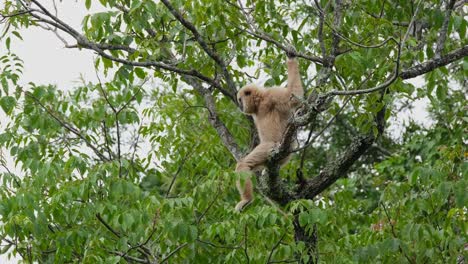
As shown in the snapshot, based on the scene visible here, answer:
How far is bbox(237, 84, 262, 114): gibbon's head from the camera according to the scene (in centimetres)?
820

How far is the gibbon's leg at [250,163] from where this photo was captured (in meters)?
7.45

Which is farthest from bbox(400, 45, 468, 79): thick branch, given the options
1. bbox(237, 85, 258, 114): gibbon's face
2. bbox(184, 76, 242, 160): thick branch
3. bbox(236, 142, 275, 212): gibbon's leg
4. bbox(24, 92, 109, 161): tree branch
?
bbox(24, 92, 109, 161): tree branch

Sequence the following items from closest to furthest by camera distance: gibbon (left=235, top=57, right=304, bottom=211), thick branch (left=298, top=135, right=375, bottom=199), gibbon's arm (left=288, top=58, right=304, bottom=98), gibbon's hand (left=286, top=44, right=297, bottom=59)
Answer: gibbon's hand (left=286, top=44, right=297, bottom=59) < thick branch (left=298, top=135, right=375, bottom=199) < gibbon's arm (left=288, top=58, right=304, bottom=98) < gibbon (left=235, top=57, right=304, bottom=211)

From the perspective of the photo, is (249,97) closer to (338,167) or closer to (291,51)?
(338,167)

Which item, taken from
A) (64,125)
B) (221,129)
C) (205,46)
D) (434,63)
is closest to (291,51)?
(205,46)

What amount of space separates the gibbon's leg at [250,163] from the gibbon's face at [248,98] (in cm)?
59

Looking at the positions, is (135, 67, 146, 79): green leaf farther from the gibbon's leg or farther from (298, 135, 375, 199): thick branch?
(298, 135, 375, 199): thick branch

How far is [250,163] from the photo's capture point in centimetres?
746

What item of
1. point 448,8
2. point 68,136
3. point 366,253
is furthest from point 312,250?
point 68,136

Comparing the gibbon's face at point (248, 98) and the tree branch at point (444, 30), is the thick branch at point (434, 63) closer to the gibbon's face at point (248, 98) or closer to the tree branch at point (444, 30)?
the tree branch at point (444, 30)

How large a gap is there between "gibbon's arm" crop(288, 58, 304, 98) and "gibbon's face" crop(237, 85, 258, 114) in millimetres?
879

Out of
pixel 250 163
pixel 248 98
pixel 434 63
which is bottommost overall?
pixel 250 163

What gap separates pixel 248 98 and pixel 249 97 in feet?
0.09

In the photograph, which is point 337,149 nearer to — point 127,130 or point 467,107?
point 127,130
